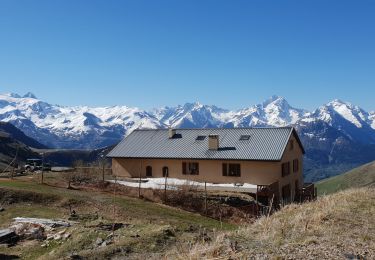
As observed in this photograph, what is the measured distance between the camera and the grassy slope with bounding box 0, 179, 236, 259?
1552 centimetres

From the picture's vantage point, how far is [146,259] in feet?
41.6

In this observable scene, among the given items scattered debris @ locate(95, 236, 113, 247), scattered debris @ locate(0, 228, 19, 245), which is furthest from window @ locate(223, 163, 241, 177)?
scattered debris @ locate(95, 236, 113, 247)

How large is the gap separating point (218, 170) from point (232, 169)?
1.61 m

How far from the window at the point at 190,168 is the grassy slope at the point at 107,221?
1593cm

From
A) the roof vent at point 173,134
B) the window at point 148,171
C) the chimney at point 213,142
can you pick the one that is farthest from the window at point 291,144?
the window at point 148,171

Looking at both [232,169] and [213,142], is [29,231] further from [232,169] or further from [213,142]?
[213,142]

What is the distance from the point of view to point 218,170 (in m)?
52.9

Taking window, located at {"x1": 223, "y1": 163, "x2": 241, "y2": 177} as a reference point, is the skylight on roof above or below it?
above

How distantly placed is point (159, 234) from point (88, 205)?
17387mm

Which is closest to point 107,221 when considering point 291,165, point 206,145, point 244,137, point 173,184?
point 173,184

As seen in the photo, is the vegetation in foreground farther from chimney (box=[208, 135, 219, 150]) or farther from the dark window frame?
chimney (box=[208, 135, 219, 150])

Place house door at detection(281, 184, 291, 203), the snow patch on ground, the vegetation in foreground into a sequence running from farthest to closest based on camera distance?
house door at detection(281, 184, 291, 203) < the snow patch on ground < the vegetation in foreground

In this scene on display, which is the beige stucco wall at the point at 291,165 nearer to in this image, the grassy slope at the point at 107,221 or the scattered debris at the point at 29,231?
the grassy slope at the point at 107,221

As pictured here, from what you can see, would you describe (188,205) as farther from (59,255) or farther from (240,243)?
(240,243)
